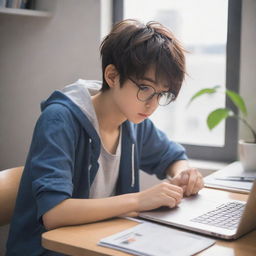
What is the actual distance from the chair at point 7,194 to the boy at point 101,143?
125 millimetres

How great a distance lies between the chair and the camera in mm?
1526

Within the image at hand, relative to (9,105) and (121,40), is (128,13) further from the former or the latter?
(121,40)

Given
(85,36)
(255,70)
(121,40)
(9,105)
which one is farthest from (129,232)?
(9,105)

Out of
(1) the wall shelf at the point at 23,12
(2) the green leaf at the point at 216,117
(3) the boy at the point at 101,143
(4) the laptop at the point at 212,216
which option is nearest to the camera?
(4) the laptop at the point at 212,216

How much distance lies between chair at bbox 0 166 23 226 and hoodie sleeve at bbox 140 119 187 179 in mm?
475

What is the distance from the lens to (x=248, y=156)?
1771 mm

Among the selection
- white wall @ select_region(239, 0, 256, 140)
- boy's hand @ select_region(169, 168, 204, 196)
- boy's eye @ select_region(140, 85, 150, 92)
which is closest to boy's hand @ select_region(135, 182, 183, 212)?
boy's hand @ select_region(169, 168, 204, 196)

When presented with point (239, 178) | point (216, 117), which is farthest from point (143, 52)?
point (216, 117)

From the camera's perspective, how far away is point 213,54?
2275mm

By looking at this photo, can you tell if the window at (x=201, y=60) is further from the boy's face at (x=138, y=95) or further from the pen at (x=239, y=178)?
the boy's face at (x=138, y=95)

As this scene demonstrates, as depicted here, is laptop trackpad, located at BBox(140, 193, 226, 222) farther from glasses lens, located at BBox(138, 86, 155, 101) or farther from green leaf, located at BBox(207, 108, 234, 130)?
green leaf, located at BBox(207, 108, 234, 130)

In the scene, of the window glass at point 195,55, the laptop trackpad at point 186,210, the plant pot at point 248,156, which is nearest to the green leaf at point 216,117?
the plant pot at point 248,156

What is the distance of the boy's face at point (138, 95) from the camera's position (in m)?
1.33

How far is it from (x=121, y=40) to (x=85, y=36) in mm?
1089
